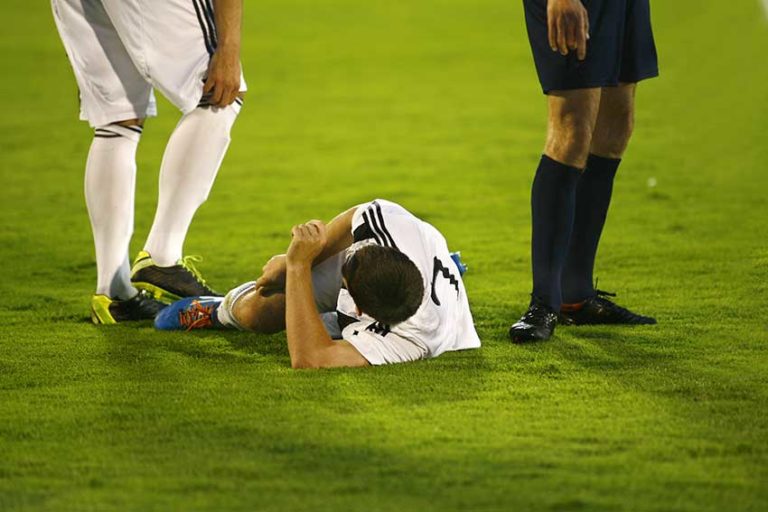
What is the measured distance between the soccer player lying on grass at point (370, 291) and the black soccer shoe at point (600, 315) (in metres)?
0.65

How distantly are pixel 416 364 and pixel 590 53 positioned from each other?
4.16 ft

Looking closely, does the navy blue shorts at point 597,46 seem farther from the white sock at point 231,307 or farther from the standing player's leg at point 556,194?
the white sock at point 231,307

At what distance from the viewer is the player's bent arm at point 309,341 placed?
4688mm

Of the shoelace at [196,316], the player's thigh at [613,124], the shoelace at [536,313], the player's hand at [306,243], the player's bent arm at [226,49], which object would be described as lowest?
the shoelace at [196,316]

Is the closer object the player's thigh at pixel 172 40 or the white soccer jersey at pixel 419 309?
the white soccer jersey at pixel 419 309

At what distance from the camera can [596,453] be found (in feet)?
12.4

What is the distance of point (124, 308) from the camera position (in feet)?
18.6

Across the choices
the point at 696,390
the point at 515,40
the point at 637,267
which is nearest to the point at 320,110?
the point at 515,40

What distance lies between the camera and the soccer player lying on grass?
180 inches

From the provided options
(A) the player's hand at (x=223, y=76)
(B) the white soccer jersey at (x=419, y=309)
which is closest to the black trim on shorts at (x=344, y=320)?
(B) the white soccer jersey at (x=419, y=309)

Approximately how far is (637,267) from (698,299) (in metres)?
0.72

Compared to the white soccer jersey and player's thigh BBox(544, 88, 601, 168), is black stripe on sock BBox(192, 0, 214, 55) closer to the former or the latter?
the white soccer jersey

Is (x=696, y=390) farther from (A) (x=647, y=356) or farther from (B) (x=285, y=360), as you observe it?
(B) (x=285, y=360)

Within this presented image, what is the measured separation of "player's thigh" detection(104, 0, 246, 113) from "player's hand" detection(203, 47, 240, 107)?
1.3 inches
